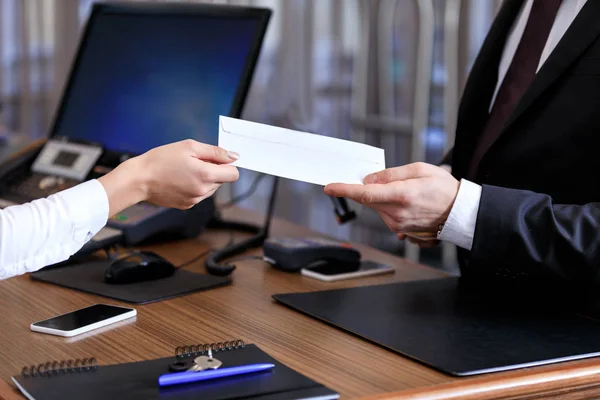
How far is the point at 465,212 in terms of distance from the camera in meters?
1.31

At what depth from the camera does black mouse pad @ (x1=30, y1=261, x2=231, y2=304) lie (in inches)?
55.5

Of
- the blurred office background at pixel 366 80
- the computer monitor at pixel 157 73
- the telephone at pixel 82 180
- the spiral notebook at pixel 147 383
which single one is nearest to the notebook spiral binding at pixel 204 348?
the spiral notebook at pixel 147 383

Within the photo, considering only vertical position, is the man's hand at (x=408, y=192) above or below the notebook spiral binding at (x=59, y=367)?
above

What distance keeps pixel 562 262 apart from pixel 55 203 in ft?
2.37

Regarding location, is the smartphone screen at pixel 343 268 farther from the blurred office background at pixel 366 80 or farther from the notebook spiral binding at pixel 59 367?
the blurred office background at pixel 366 80

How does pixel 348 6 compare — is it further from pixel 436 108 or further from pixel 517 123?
pixel 517 123

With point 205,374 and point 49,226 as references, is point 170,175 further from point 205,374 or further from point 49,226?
point 205,374

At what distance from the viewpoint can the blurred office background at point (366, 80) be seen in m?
2.85

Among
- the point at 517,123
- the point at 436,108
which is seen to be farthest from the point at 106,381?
the point at 436,108

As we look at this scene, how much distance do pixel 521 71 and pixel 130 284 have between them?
78 cm

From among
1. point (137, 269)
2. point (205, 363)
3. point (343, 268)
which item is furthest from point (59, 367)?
point (343, 268)

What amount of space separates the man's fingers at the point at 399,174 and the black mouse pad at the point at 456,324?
194 mm

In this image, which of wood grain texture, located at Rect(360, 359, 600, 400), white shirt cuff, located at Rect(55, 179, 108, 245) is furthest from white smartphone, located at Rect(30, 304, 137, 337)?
wood grain texture, located at Rect(360, 359, 600, 400)

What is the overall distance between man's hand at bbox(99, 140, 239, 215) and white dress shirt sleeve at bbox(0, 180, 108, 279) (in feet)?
0.09
